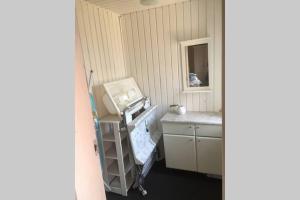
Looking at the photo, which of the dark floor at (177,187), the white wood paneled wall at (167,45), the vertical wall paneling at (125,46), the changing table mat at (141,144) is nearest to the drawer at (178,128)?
the changing table mat at (141,144)

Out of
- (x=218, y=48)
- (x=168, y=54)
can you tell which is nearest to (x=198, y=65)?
(x=218, y=48)

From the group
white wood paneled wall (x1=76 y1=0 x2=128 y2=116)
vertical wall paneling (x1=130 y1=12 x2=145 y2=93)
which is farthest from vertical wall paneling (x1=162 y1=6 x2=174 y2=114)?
white wood paneled wall (x1=76 y1=0 x2=128 y2=116)

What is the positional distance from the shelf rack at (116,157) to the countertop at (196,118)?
627 mm

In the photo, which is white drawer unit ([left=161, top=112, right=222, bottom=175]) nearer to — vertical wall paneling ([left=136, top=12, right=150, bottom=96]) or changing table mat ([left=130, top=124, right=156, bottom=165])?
changing table mat ([left=130, top=124, right=156, bottom=165])

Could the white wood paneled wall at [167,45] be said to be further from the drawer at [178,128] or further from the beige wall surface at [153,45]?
the drawer at [178,128]

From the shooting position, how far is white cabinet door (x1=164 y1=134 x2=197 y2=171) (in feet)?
7.67

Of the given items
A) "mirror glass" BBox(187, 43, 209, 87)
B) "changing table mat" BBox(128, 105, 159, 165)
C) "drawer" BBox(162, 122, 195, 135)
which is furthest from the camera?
"mirror glass" BBox(187, 43, 209, 87)

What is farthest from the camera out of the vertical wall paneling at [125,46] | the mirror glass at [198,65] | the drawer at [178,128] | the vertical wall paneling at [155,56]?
the vertical wall paneling at [125,46]

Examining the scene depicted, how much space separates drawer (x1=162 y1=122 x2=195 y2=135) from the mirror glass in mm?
617

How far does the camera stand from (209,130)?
7.23 feet

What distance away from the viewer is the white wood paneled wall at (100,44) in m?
2.03

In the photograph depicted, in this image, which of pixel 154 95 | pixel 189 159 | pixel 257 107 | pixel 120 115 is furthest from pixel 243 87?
pixel 154 95

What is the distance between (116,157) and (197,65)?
1.61 m

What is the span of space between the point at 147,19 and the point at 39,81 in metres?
2.32
